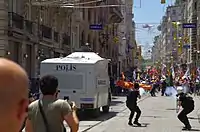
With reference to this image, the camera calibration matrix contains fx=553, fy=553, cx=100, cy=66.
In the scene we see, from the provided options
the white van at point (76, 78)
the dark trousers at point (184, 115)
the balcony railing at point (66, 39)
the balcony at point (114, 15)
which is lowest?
the dark trousers at point (184, 115)

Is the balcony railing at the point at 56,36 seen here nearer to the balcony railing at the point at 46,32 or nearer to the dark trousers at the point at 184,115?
the balcony railing at the point at 46,32

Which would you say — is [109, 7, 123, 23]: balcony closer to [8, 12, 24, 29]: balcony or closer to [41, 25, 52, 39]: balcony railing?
[41, 25, 52, 39]: balcony railing

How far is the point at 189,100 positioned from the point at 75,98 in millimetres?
5319

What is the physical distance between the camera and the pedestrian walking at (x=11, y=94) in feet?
7.86

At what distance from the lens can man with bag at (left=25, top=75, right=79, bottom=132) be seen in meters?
5.81

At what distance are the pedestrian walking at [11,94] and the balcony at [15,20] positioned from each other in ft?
97.6

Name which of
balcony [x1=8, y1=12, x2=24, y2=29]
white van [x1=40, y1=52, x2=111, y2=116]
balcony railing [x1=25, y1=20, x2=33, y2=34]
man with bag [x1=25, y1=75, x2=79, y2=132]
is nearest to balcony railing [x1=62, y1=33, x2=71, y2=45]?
balcony railing [x1=25, y1=20, x2=33, y2=34]

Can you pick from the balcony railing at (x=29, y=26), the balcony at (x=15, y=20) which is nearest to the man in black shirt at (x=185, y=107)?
the balcony at (x=15, y=20)

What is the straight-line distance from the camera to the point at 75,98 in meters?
23.1

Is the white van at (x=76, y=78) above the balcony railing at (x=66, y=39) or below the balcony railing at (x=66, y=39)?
below

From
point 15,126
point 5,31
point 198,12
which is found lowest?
point 15,126

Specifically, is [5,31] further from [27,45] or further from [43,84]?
[43,84]

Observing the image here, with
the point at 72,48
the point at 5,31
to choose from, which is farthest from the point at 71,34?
the point at 5,31

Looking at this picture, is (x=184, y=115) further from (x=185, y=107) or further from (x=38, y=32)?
(x=38, y=32)
